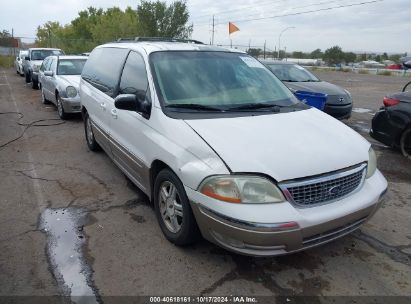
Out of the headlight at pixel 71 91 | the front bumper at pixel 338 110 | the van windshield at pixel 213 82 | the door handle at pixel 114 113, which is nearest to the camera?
the van windshield at pixel 213 82

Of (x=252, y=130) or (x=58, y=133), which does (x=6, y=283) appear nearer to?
(x=252, y=130)

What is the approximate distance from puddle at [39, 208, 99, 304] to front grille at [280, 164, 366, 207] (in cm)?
168

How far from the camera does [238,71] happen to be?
417cm

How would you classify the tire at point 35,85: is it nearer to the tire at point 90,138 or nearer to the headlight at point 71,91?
the headlight at point 71,91

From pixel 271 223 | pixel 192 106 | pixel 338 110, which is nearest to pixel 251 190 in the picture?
pixel 271 223

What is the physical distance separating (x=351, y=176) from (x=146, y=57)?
2.38 meters

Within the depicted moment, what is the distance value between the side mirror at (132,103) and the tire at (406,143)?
185 inches

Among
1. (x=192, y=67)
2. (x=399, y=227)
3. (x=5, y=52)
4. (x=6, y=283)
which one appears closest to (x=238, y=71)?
(x=192, y=67)

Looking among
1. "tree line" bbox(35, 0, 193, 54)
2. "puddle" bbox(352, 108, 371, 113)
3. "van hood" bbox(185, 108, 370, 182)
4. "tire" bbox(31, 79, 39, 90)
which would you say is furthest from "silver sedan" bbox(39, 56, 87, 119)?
"tree line" bbox(35, 0, 193, 54)

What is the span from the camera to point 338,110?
28.2 feet

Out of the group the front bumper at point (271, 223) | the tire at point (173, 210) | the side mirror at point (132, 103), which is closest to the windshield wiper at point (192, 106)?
the side mirror at point (132, 103)

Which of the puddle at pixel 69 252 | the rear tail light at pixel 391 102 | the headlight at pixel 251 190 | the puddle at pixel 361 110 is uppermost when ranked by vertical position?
the rear tail light at pixel 391 102

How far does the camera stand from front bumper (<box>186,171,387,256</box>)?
2656mm

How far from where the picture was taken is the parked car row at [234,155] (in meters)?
2.72
